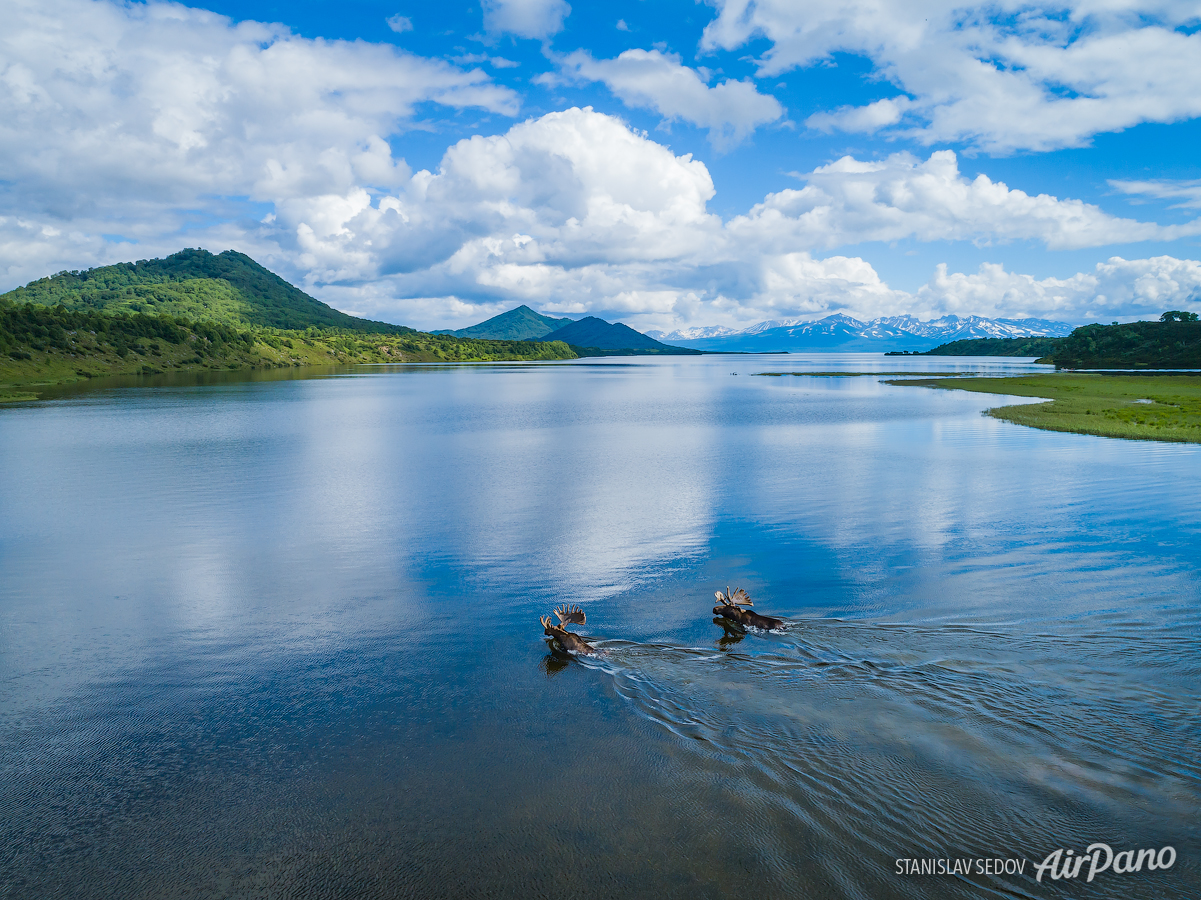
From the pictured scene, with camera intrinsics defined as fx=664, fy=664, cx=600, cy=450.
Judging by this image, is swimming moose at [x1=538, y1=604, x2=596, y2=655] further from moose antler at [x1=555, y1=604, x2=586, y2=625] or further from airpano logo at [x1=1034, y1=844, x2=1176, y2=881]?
airpano logo at [x1=1034, y1=844, x2=1176, y2=881]

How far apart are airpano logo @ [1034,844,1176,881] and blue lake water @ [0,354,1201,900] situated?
0.11 meters

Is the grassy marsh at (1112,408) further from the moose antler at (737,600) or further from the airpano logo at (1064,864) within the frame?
the airpano logo at (1064,864)

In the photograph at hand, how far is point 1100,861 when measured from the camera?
8750 millimetres

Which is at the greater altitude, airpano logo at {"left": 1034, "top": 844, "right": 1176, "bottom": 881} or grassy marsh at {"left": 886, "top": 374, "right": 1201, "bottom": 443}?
grassy marsh at {"left": 886, "top": 374, "right": 1201, "bottom": 443}

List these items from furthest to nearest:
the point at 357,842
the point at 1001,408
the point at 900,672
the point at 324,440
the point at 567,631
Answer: the point at 1001,408 < the point at 324,440 < the point at 567,631 < the point at 900,672 < the point at 357,842

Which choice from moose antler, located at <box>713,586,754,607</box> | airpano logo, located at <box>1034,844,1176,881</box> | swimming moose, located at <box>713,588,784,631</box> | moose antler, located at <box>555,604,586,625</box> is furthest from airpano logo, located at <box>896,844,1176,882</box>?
moose antler, located at <box>555,604,586,625</box>

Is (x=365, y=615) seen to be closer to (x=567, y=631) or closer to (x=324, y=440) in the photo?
(x=567, y=631)

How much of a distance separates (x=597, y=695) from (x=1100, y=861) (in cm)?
839

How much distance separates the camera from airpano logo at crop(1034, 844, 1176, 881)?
339 inches

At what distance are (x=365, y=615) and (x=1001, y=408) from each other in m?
79.7

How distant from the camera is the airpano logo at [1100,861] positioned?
28.2 feet

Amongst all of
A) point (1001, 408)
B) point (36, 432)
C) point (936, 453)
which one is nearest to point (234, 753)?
point (936, 453)

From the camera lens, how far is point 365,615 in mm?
18703

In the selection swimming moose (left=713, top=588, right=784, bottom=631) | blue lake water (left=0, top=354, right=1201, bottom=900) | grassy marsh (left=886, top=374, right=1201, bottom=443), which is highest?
grassy marsh (left=886, top=374, right=1201, bottom=443)
